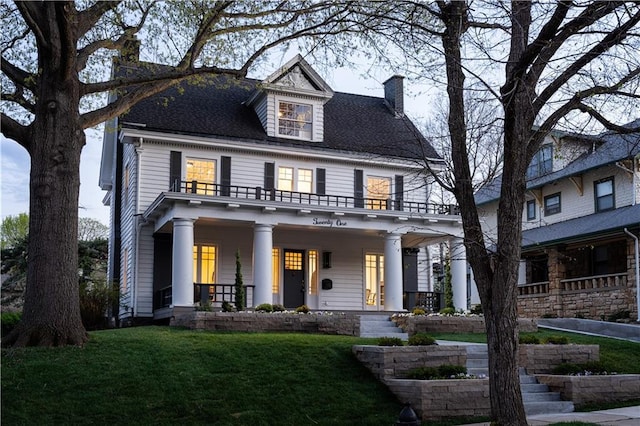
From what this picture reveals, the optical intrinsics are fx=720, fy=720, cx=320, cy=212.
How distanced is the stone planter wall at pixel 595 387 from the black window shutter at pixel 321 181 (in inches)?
543

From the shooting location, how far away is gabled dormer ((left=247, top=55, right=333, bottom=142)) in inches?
1041

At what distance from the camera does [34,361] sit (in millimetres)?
12305

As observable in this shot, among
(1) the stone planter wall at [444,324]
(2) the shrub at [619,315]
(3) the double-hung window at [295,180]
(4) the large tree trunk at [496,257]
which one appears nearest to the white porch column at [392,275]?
(1) the stone planter wall at [444,324]

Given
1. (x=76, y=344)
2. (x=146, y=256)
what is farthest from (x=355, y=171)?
(x=76, y=344)

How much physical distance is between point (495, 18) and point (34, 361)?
30.4 ft

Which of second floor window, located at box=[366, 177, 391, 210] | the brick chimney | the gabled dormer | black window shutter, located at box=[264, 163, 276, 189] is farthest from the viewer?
the brick chimney

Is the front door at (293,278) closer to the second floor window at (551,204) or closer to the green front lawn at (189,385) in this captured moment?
the green front lawn at (189,385)

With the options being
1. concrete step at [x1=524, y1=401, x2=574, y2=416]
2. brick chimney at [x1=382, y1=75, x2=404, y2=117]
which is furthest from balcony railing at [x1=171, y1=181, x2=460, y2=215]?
concrete step at [x1=524, y1=401, x2=574, y2=416]

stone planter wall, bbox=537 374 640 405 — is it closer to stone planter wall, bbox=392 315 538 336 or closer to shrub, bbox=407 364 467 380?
shrub, bbox=407 364 467 380

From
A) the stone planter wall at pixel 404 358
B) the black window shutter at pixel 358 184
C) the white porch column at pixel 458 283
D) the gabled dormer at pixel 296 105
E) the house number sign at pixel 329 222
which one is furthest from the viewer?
the black window shutter at pixel 358 184

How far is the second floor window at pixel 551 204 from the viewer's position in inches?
1323

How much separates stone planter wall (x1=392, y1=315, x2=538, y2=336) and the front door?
5.40m

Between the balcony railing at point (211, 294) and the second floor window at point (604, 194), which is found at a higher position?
the second floor window at point (604, 194)

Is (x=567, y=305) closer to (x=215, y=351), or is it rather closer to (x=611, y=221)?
(x=611, y=221)
